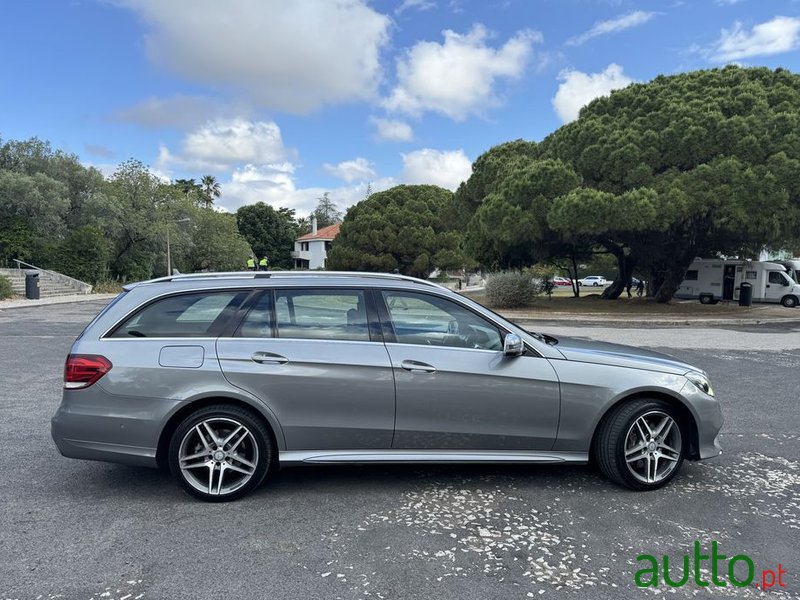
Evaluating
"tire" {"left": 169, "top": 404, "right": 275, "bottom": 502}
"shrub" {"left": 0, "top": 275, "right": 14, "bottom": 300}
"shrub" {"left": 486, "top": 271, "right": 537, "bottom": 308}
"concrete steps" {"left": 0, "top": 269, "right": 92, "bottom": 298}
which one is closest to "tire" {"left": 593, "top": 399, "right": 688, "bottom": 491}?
"tire" {"left": 169, "top": 404, "right": 275, "bottom": 502}

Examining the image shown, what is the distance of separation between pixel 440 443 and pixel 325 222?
374 ft

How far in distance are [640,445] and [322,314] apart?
2.51 meters

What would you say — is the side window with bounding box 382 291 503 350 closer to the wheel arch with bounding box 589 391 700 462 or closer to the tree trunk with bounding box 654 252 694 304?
the wheel arch with bounding box 589 391 700 462

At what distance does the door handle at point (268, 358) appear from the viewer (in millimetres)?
3826

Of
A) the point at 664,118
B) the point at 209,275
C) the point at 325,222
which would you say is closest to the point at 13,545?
the point at 209,275

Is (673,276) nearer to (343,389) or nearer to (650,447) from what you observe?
(650,447)

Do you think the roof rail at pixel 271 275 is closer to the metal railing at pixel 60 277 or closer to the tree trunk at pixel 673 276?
the tree trunk at pixel 673 276

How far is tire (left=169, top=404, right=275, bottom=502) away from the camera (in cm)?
378

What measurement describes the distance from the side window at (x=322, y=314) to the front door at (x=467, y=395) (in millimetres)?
206

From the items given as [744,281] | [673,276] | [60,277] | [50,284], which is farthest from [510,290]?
[60,277]

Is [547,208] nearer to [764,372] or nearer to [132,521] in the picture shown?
[764,372]

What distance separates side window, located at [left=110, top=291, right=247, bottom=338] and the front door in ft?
3.79

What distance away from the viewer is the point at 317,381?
382 centimetres

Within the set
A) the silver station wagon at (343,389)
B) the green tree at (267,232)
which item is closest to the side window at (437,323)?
the silver station wagon at (343,389)
